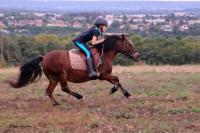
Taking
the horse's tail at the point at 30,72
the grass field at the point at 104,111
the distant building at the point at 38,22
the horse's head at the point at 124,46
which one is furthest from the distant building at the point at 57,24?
the horse's tail at the point at 30,72

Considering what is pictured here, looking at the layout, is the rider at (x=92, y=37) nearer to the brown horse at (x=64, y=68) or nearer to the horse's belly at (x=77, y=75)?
the horse's belly at (x=77, y=75)

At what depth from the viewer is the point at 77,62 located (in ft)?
39.2

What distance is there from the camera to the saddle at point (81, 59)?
39.2 ft

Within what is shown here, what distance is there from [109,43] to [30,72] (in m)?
2.02

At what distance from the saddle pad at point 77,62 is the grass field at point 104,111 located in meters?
0.85

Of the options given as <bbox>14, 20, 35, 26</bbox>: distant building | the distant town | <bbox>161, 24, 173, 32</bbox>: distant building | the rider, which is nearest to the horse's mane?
the rider

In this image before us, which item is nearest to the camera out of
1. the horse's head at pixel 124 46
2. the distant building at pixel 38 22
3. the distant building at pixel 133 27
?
the horse's head at pixel 124 46

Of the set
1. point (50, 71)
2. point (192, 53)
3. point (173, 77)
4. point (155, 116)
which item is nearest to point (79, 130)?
point (155, 116)

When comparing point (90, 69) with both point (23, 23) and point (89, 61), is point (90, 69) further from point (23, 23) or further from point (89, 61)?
point (23, 23)

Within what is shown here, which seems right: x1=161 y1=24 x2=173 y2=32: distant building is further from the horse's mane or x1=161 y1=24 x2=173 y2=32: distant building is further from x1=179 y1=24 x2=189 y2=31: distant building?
the horse's mane

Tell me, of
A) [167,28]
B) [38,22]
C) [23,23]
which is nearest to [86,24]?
[23,23]

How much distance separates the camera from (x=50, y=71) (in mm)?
12039

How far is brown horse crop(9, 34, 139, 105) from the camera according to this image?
11945 millimetres

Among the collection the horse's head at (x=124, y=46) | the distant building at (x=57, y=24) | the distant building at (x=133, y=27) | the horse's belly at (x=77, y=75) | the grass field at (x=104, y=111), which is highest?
the horse's head at (x=124, y=46)
